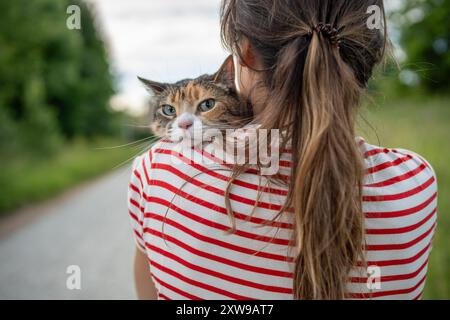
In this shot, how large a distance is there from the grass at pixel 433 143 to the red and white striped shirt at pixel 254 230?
9.6 inches

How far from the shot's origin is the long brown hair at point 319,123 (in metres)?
1.02

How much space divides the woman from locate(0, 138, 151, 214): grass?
3772 mm

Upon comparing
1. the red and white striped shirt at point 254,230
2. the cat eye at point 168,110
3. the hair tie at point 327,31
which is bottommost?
the red and white striped shirt at point 254,230

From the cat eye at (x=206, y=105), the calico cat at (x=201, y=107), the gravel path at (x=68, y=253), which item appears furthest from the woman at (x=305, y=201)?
the gravel path at (x=68, y=253)

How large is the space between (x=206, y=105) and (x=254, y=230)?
74 centimetres

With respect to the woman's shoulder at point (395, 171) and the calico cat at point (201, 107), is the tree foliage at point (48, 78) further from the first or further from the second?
the woman's shoulder at point (395, 171)

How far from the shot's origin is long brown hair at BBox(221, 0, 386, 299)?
40.1 inches

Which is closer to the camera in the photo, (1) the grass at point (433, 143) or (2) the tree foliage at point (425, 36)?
(1) the grass at point (433, 143)

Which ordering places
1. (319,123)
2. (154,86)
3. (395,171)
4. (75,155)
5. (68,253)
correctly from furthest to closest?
(75,155)
(68,253)
(154,86)
(395,171)
(319,123)

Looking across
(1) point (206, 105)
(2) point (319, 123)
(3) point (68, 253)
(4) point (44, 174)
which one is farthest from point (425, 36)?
(2) point (319, 123)

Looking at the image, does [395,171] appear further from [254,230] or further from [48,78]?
[48,78]

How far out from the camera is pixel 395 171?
111 centimetres

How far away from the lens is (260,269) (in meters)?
1.09
